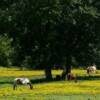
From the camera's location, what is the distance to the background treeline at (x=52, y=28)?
62812 millimetres

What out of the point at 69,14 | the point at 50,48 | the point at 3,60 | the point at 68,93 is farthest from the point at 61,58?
the point at 3,60

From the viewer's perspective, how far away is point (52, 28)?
63.9 m

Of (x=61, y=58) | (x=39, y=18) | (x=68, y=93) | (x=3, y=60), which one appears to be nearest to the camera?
(x=68, y=93)

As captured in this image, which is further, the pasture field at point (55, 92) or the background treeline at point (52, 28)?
the background treeline at point (52, 28)

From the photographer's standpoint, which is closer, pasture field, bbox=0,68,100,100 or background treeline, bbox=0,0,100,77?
→ pasture field, bbox=0,68,100,100

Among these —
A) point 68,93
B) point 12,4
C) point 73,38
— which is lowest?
point 68,93

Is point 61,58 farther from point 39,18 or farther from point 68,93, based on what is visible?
point 68,93

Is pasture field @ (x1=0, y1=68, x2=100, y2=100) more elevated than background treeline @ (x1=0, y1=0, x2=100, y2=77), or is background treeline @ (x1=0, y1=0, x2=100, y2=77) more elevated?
background treeline @ (x1=0, y1=0, x2=100, y2=77)

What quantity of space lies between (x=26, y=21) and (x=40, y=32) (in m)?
2.28

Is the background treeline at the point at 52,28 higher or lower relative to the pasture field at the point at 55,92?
higher

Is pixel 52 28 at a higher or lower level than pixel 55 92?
higher

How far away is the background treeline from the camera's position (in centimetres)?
6281

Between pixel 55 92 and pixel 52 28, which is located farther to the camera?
pixel 52 28

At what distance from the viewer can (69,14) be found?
6269 cm
